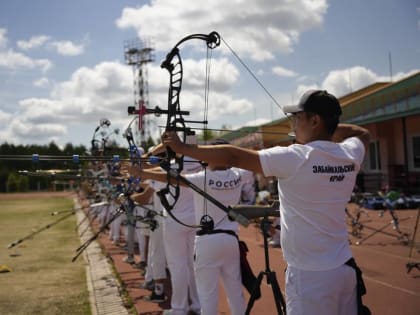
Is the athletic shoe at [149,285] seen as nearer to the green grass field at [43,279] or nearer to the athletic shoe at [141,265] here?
the green grass field at [43,279]

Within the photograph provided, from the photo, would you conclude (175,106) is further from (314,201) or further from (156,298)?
(156,298)

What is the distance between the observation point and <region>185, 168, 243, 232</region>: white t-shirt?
4.23 m

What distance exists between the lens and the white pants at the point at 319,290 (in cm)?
253

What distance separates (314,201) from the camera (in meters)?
2.56

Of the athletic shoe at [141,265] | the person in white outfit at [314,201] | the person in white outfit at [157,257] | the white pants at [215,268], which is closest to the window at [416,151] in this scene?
the athletic shoe at [141,265]

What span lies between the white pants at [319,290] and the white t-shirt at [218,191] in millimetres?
1655

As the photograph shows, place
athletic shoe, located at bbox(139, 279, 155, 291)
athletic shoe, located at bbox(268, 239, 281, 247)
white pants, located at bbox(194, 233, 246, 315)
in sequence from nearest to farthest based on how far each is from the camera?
1. white pants, located at bbox(194, 233, 246, 315)
2. athletic shoe, located at bbox(139, 279, 155, 291)
3. athletic shoe, located at bbox(268, 239, 281, 247)

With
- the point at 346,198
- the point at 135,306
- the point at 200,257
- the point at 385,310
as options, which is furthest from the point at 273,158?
the point at 135,306

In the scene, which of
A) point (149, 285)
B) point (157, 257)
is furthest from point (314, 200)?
point (149, 285)

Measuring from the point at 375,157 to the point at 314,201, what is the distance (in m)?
22.9

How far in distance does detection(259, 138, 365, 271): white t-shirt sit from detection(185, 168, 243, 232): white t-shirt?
158cm

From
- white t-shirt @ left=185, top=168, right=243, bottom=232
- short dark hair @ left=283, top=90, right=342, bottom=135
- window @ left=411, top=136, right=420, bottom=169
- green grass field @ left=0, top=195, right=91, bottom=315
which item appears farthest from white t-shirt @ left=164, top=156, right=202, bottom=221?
window @ left=411, top=136, right=420, bottom=169

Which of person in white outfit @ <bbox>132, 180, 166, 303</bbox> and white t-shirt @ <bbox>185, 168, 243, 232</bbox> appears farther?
person in white outfit @ <bbox>132, 180, 166, 303</bbox>

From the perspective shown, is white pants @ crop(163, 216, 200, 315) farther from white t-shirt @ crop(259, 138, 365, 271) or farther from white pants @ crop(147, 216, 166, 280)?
white t-shirt @ crop(259, 138, 365, 271)
